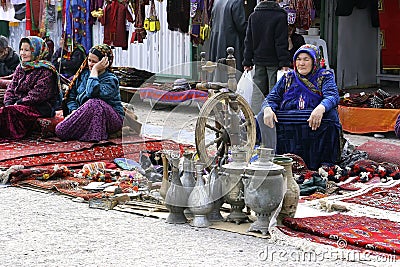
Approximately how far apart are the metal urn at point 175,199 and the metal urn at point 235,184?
0.87 feet

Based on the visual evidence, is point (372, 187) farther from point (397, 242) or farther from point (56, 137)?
point (56, 137)

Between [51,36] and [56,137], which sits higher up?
[51,36]

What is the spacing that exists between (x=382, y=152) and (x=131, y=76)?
219 inches

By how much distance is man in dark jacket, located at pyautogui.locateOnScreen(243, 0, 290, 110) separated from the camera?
8.96m

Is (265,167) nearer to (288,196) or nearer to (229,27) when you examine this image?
(288,196)

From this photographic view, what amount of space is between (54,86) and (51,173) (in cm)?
230

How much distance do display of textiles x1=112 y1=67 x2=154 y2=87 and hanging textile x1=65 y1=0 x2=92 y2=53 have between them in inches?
26.0

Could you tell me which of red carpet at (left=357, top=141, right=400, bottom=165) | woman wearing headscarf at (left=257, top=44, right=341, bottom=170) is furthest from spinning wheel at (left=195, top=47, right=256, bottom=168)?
red carpet at (left=357, top=141, right=400, bottom=165)

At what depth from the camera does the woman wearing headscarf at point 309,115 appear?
6.86 m

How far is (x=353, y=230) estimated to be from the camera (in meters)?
4.70

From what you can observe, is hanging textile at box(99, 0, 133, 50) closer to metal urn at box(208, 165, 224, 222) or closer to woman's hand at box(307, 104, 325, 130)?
woman's hand at box(307, 104, 325, 130)

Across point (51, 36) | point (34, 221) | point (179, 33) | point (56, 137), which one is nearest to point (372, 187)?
point (34, 221)

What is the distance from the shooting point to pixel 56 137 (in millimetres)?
8594

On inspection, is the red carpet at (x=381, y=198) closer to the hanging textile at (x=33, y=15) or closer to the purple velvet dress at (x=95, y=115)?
the purple velvet dress at (x=95, y=115)
